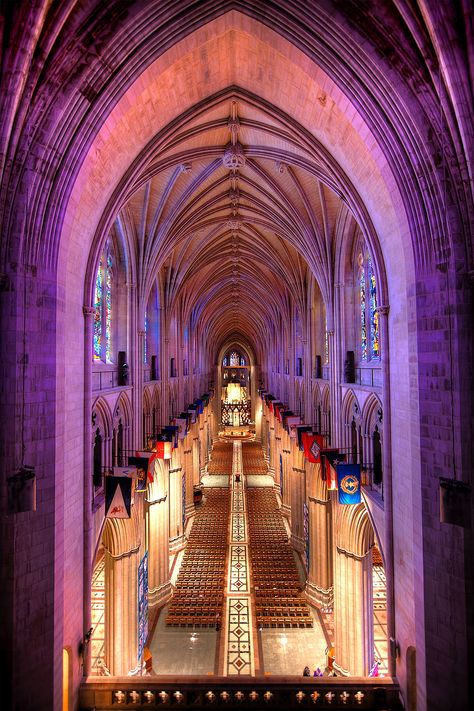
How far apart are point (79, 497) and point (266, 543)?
18.1 meters

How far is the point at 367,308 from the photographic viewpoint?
14078 millimetres

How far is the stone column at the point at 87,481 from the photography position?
938 cm

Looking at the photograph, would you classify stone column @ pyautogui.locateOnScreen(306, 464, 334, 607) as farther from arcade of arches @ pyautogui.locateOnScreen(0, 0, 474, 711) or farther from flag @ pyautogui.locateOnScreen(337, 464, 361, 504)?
flag @ pyautogui.locateOnScreen(337, 464, 361, 504)

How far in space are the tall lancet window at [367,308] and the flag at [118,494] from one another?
889cm

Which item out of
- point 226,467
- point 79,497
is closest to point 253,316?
point 226,467

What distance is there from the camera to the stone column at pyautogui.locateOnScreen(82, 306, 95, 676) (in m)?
9.38

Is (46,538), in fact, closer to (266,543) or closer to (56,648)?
(56,648)

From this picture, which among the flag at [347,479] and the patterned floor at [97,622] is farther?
the patterned floor at [97,622]

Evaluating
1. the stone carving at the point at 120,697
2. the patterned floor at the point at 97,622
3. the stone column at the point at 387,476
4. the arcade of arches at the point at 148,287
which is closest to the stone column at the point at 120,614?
the arcade of arches at the point at 148,287

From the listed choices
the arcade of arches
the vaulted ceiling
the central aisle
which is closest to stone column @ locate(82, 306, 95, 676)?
the arcade of arches

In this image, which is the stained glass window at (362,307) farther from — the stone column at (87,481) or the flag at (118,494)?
the stone column at (87,481)

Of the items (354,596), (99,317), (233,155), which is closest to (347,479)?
Result: (354,596)

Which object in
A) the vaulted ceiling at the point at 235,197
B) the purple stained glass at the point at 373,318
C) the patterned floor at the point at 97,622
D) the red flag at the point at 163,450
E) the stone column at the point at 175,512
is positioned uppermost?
the vaulted ceiling at the point at 235,197

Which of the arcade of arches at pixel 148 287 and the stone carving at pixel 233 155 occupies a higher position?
the stone carving at pixel 233 155
